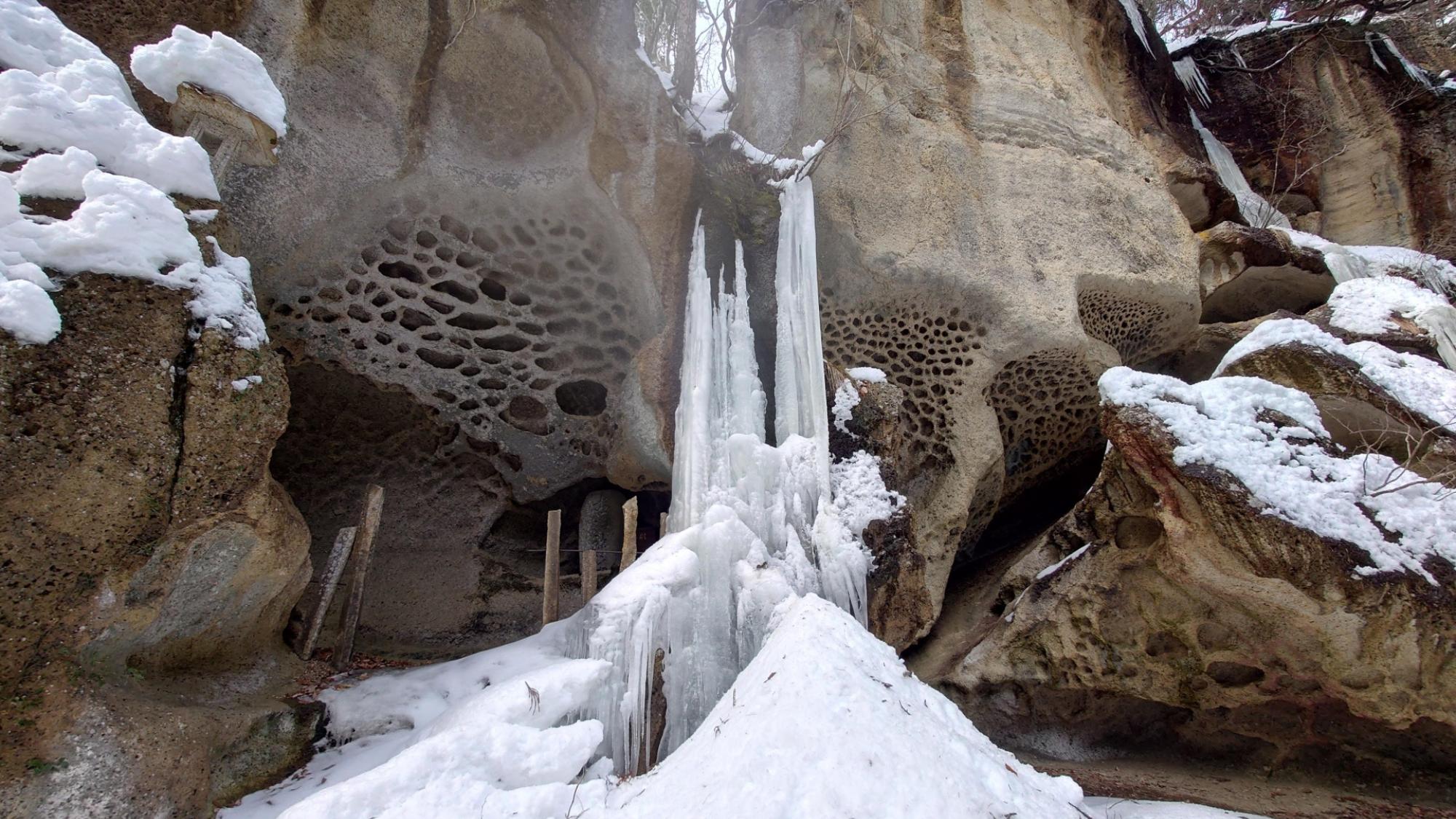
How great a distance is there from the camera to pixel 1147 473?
4.41m

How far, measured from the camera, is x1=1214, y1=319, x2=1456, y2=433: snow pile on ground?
4242mm

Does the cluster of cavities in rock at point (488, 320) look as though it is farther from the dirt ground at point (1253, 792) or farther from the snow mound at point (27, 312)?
the dirt ground at point (1253, 792)

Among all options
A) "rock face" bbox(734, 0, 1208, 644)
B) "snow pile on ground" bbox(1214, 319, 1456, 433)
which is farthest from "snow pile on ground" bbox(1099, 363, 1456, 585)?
"rock face" bbox(734, 0, 1208, 644)

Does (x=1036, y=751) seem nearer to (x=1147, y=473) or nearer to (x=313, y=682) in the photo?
(x=1147, y=473)

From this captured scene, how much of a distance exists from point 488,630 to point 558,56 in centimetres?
504

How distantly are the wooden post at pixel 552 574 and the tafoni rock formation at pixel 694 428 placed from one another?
59mm

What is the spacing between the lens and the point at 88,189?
338 centimetres

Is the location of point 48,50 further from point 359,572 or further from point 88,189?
point 359,572

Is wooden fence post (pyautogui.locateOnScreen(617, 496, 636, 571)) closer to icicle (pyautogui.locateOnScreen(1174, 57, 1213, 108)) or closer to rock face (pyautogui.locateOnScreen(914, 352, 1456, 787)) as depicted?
rock face (pyautogui.locateOnScreen(914, 352, 1456, 787))

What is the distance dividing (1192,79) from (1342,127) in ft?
6.17

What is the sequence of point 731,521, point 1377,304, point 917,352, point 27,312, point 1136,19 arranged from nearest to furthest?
1. point 27,312
2. point 731,521
3. point 1377,304
4. point 917,352
5. point 1136,19

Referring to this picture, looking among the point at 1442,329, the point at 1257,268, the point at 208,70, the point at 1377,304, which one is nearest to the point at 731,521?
the point at 208,70

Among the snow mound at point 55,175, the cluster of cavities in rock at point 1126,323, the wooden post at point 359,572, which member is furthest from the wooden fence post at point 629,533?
the cluster of cavities in rock at point 1126,323

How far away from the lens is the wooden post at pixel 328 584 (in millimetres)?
4883
